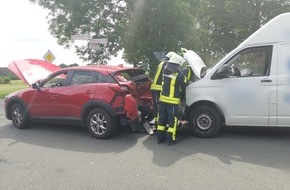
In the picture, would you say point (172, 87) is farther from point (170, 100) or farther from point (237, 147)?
point (237, 147)

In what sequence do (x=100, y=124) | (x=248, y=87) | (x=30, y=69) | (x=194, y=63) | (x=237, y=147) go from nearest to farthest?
(x=237, y=147), (x=248, y=87), (x=100, y=124), (x=194, y=63), (x=30, y=69)

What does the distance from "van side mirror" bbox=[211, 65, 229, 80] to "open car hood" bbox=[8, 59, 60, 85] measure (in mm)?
4763

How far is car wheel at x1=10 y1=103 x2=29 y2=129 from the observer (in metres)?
8.19

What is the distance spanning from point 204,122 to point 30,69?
5.13 m

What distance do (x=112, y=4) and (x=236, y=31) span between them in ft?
46.3

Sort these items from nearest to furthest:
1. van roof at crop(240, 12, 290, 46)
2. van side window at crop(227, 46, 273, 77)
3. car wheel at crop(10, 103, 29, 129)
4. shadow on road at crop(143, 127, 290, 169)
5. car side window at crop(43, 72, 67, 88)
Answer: shadow on road at crop(143, 127, 290, 169) < van roof at crop(240, 12, 290, 46) < van side window at crop(227, 46, 273, 77) < car side window at crop(43, 72, 67, 88) < car wheel at crop(10, 103, 29, 129)

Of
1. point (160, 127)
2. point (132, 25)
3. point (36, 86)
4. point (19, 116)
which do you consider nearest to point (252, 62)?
point (160, 127)

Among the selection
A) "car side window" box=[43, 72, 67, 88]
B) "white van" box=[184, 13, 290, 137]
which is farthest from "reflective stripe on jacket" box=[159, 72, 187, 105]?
"car side window" box=[43, 72, 67, 88]

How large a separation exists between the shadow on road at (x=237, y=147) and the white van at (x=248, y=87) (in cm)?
38

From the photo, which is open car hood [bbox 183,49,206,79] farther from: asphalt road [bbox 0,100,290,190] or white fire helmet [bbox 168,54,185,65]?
asphalt road [bbox 0,100,290,190]

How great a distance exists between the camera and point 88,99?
7090mm

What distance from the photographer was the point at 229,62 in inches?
266

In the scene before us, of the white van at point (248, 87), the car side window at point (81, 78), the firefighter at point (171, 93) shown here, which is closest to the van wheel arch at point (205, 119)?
the white van at point (248, 87)

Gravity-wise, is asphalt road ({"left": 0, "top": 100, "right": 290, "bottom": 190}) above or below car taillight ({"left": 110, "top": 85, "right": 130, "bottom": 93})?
below
